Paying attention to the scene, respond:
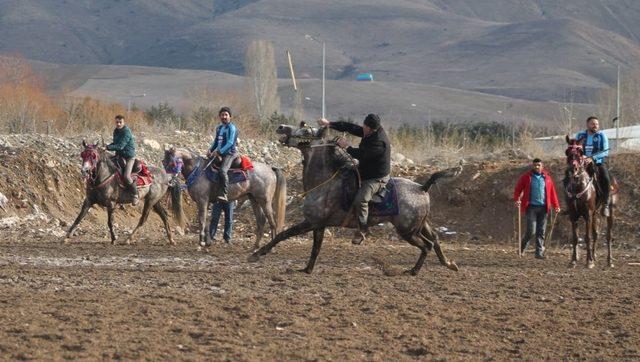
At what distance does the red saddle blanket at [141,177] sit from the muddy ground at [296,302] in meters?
1.24

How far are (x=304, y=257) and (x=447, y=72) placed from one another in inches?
6293

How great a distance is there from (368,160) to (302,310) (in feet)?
12.2

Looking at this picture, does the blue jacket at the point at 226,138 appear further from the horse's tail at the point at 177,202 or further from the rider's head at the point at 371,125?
the rider's head at the point at 371,125

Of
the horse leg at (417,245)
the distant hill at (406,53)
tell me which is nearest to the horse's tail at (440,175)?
the horse leg at (417,245)

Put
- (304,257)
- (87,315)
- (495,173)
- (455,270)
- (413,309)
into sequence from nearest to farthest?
(87,315), (413,309), (455,270), (304,257), (495,173)

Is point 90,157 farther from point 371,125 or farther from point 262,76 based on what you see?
point 262,76

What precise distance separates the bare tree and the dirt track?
2341 inches

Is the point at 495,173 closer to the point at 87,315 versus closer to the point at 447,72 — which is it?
the point at 87,315

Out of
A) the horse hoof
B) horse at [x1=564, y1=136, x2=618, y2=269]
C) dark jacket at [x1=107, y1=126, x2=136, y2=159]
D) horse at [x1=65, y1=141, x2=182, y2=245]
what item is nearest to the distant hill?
horse at [x1=65, y1=141, x2=182, y2=245]

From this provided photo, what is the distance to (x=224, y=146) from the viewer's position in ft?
72.4

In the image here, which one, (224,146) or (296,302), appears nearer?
(296,302)

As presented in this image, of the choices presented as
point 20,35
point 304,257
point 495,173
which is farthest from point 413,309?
point 20,35

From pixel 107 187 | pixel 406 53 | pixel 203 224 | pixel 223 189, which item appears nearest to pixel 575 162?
pixel 223 189

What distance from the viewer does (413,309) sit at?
14.1m
